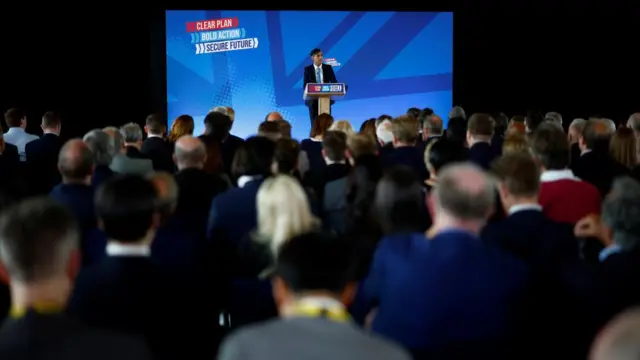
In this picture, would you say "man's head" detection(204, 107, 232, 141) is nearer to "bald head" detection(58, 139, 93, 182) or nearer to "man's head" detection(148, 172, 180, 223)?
"bald head" detection(58, 139, 93, 182)

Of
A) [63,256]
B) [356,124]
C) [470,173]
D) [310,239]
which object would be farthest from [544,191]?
[356,124]

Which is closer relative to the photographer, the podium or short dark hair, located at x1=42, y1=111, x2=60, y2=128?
short dark hair, located at x1=42, y1=111, x2=60, y2=128

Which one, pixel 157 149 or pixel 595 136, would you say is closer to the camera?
pixel 595 136

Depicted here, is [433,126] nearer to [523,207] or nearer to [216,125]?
[216,125]

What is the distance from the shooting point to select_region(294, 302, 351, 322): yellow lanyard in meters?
1.69

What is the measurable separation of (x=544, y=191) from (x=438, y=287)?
1659mm

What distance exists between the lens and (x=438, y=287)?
234 centimetres

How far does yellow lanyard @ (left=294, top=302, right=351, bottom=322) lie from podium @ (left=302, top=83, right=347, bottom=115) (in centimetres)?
689

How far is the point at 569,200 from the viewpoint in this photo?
3.74 m

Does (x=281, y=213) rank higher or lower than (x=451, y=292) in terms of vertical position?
higher

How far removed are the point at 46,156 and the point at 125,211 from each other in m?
4.30

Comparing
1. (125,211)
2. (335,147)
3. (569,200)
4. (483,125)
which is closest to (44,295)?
(125,211)

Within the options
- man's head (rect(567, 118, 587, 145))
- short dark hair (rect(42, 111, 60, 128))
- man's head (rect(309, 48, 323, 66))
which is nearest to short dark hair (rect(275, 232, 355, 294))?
man's head (rect(567, 118, 587, 145))

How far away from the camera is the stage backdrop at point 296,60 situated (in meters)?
11.4
